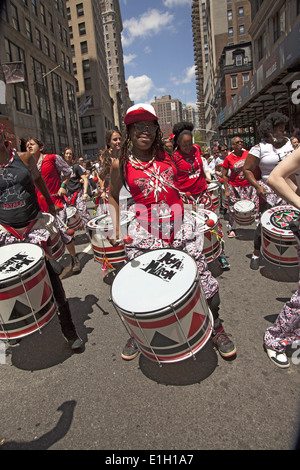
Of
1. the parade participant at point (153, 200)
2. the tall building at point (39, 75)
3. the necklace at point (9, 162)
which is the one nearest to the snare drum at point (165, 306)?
the parade participant at point (153, 200)

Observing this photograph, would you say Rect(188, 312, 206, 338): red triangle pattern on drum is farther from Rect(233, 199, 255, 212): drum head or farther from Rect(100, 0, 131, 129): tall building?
Rect(100, 0, 131, 129): tall building

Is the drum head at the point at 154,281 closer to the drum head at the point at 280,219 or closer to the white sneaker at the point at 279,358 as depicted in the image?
the white sneaker at the point at 279,358

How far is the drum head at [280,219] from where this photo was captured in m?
3.68

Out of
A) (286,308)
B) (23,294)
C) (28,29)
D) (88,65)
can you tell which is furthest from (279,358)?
(88,65)

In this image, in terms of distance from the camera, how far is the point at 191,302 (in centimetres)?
209

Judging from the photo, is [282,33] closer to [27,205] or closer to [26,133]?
[26,133]

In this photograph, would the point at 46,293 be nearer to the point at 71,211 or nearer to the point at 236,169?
the point at 71,211

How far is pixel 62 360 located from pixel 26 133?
2907 centimetres

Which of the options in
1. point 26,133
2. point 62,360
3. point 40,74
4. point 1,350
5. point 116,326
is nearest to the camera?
point 62,360

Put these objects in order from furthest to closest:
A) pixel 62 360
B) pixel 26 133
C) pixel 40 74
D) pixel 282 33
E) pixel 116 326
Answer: pixel 40 74 → pixel 26 133 → pixel 282 33 → pixel 116 326 → pixel 62 360

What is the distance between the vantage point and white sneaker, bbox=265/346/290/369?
2.61 m

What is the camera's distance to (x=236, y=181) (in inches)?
265
